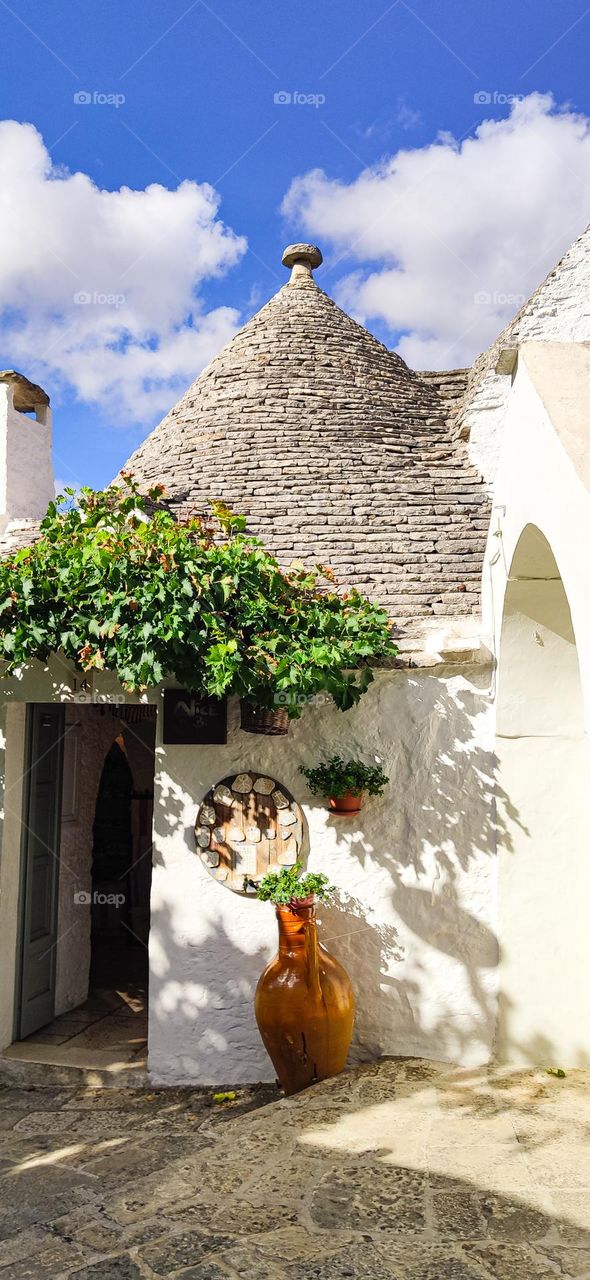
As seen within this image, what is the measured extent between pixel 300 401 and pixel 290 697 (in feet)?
15.1

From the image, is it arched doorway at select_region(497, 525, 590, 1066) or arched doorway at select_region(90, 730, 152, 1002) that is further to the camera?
arched doorway at select_region(90, 730, 152, 1002)

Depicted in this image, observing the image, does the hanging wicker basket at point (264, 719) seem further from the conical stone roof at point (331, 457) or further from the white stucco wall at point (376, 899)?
the conical stone roof at point (331, 457)

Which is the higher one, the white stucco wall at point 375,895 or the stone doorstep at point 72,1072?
the white stucco wall at point 375,895

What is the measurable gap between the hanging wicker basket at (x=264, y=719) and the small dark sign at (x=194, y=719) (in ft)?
0.71

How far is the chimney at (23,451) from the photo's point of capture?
33.7ft

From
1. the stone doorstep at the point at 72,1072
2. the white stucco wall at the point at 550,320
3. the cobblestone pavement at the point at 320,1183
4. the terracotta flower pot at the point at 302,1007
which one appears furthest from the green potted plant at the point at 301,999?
the white stucco wall at the point at 550,320

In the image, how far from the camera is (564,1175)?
378 centimetres

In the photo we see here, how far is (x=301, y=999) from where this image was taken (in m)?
5.02

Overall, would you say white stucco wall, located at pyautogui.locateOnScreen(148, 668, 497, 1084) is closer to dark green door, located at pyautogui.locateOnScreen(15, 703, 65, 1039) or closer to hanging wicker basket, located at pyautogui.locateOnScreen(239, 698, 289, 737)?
hanging wicker basket, located at pyautogui.locateOnScreen(239, 698, 289, 737)

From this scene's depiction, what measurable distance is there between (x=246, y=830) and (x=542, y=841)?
1976 mm

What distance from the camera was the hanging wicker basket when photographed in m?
5.38

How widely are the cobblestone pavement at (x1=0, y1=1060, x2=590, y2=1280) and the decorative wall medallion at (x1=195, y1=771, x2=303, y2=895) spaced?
4.48 feet

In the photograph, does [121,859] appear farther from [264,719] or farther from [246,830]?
[264,719]

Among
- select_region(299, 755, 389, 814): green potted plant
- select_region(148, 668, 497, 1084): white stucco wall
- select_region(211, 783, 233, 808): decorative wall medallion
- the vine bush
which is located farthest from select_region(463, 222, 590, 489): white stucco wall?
select_region(211, 783, 233, 808): decorative wall medallion
